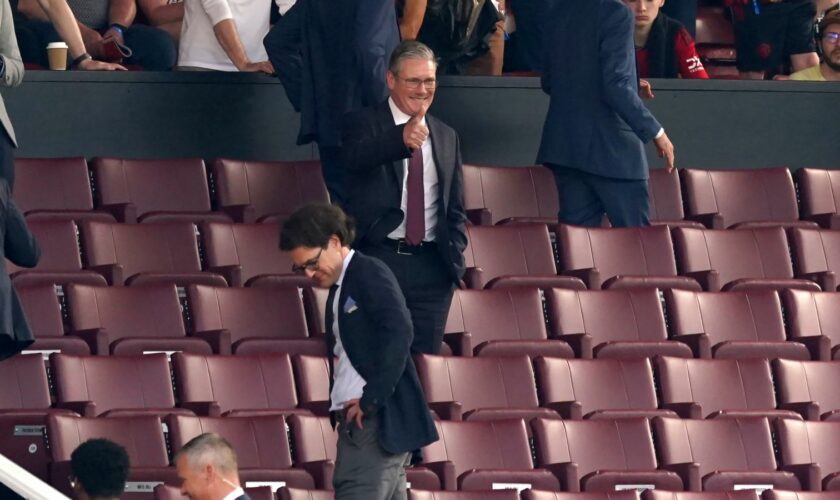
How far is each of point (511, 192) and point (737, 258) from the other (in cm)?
89

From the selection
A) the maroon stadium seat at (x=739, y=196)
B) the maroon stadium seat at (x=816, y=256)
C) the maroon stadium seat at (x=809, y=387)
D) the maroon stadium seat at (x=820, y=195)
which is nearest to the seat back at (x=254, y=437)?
the maroon stadium seat at (x=809, y=387)

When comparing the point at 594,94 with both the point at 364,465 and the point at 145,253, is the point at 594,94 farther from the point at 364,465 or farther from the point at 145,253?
the point at 364,465

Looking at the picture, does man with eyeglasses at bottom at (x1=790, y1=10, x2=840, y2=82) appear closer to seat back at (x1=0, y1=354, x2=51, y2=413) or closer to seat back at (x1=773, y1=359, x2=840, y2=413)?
seat back at (x1=773, y1=359, x2=840, y2=413)

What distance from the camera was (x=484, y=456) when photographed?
6508 mm

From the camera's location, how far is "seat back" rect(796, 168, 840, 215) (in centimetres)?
889

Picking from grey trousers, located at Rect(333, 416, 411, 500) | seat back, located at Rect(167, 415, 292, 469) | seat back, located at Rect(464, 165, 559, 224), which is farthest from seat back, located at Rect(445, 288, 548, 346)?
grey trousers, located at Rect(333, 416, 411, 500)

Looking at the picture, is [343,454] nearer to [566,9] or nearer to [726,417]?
[726,417]

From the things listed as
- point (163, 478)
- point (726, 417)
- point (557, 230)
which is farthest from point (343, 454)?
point (557, 230)

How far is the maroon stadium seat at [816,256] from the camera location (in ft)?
27.3

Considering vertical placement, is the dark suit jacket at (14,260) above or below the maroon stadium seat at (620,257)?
above

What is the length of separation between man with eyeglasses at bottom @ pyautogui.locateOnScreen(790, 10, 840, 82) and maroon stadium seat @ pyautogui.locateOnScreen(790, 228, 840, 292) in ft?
3.23

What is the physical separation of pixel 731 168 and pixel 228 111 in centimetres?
224

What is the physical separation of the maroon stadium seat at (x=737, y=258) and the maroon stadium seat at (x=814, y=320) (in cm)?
14

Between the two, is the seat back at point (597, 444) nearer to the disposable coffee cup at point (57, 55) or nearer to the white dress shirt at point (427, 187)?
the white dress shirt at point (427, 187)
